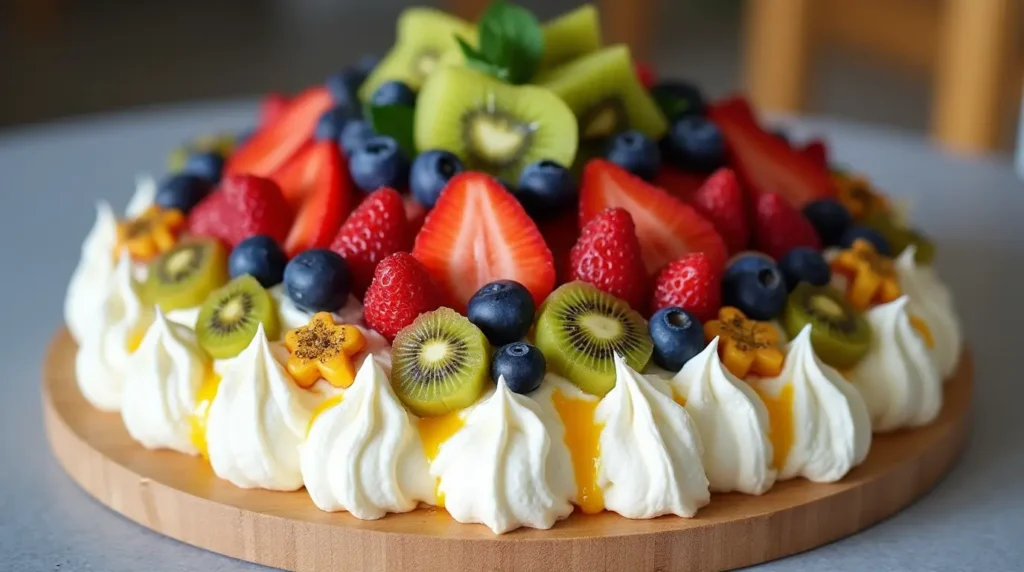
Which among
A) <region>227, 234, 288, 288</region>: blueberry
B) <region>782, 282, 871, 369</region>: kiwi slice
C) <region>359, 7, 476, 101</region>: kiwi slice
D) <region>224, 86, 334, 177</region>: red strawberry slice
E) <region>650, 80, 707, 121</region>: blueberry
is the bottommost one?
<region>782, 282, 871, 369</region>: kiwi slice

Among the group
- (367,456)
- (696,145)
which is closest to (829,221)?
(696,145)

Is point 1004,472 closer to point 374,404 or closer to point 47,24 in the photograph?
point 374,404

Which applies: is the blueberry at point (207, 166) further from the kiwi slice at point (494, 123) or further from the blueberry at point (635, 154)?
the blueberry at point (635, 154)

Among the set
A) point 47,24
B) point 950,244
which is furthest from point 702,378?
point 47,24

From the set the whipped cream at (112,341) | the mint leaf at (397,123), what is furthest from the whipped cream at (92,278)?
the mint leaf at (397,123)

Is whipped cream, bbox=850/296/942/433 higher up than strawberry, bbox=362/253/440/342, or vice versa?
strawberry, bbox=362/253/440/342

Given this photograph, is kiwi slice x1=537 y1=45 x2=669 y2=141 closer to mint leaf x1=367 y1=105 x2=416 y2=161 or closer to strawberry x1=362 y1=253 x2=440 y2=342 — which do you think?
mint leaf x1=367 y1=105 x2=416 y2=161

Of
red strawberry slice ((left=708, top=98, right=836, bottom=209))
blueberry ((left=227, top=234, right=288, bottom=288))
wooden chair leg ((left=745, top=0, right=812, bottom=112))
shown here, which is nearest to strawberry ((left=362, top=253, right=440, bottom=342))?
blueberry ((left=227, top=234, right=288, bottom=288))
